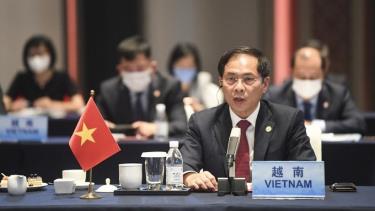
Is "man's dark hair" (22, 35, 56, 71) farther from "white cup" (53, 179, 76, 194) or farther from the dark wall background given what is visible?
"white cup" (53, 179, 76, 194)

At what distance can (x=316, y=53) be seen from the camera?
223 inches

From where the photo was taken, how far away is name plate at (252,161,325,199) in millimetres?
3047

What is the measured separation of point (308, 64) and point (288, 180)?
8.99 ft

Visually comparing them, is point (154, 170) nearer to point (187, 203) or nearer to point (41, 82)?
point (187, 203)

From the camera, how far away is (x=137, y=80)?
5879 millimetres

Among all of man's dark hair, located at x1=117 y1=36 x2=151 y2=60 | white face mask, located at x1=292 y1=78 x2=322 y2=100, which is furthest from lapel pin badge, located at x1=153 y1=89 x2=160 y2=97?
white face mask, located at x1=292 y1=78 x2=322 y2=100

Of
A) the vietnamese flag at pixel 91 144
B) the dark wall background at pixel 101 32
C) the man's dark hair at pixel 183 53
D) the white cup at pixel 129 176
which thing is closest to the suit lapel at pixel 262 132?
the white cup at pixel 129 176

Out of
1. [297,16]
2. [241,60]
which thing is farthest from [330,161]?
[297,16]

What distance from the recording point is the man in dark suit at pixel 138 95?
5809 mm

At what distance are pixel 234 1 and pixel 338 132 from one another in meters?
4.40

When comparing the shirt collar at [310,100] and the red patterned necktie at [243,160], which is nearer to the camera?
the red patterned necktie at [243,160]

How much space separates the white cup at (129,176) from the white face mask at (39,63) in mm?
4333

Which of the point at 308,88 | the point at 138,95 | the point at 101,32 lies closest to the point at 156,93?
the point at 138,95

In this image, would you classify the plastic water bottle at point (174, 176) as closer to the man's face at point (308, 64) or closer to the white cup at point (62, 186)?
the white cup at point (62, 186)
